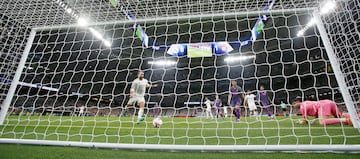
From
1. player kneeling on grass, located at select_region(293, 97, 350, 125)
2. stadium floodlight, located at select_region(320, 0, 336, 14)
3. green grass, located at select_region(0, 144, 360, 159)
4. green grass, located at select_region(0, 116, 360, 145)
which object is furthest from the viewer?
player kneeling on grass, located at select_region(293, 97, 350, 125)

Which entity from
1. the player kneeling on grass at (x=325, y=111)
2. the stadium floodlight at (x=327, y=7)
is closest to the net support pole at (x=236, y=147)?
the player kneeling on grass at (x=325, y=111)

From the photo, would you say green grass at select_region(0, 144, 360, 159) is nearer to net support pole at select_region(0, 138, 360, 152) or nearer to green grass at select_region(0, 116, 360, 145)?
net support pole at select_region(0, 138, 360, 152)

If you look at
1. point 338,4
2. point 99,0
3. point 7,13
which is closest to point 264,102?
point 338,4

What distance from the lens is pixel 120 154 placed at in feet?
5.59

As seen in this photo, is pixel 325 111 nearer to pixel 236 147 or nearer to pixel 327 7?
pixel 327 7

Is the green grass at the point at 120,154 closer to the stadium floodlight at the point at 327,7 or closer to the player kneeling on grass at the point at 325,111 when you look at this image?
the player kneeling on grass at the point at 325,111

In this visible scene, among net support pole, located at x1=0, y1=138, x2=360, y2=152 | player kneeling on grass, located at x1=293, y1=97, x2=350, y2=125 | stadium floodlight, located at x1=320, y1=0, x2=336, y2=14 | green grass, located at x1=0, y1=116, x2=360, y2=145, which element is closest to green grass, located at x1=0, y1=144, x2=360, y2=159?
net support pole, located at x1=0, y1=138, x2=360, y2=152

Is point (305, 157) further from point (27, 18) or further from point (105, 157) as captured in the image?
point (27, 18)

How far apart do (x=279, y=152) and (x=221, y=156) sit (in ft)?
1.79

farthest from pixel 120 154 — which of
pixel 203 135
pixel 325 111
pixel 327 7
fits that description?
pixel 327 7

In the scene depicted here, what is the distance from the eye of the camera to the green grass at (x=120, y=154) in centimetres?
154

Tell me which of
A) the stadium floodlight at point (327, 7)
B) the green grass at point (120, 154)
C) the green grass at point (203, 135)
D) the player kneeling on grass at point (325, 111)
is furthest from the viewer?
the player kneeling on grass at point (325, 111)

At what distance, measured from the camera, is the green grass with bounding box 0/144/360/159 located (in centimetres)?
154

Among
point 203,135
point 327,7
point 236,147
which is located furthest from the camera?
point 327,7
